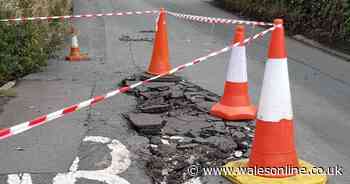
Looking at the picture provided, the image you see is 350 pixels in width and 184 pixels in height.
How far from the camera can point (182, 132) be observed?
6465mm

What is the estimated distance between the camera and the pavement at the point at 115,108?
5.38m

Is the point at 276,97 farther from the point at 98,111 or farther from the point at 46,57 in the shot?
the point at 46,57

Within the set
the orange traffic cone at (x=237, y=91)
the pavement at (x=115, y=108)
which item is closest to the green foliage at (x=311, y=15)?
the pavement at (x=115, y=108)

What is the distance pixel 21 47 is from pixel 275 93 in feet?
18.9

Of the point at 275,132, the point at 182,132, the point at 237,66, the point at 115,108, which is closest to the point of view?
the point at 275,132

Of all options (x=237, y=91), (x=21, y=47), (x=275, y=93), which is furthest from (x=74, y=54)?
(x=275, y=93)

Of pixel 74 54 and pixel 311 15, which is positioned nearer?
pixel 74 54

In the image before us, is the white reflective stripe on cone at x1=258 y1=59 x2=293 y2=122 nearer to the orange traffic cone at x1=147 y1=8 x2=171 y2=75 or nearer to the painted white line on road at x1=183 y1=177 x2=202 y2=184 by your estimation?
the painted white line on road at x1=183 y1=177 x2=202 y2=184

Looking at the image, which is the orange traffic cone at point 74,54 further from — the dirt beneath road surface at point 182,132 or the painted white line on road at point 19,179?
the painted white line on road at point 19,179

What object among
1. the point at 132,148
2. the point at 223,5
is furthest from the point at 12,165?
the point at 223,5

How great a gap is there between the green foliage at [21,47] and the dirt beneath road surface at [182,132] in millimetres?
2170

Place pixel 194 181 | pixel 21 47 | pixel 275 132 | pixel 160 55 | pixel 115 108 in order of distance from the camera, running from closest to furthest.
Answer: pixel 275 132 < pixel 194 181 < pixel 115 108 < pixel 160 55 < pixel 21 47

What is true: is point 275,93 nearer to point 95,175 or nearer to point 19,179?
point 95,175

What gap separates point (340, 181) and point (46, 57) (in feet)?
21.8
